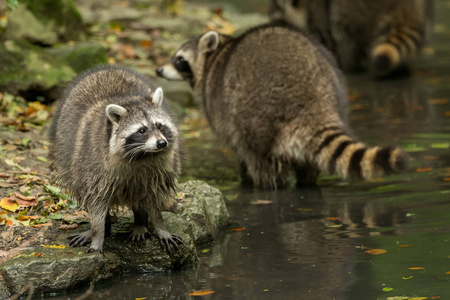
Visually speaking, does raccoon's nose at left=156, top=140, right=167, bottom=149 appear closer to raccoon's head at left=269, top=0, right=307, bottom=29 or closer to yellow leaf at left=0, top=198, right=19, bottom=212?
yellow leaf at left=0, top=198, right=19, bottom=212

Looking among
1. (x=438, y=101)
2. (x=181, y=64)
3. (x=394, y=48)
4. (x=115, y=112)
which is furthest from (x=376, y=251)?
(x=394, y=48)

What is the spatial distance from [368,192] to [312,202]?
49cm

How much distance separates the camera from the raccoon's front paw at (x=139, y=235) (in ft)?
15.6

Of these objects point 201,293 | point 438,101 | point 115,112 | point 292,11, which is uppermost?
point 292,11

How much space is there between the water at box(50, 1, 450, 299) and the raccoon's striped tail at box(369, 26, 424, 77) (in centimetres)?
242

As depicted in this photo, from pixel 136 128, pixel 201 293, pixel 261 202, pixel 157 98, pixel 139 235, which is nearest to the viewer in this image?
pixel 201 293

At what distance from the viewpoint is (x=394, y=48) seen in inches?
414

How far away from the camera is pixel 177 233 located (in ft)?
15.8

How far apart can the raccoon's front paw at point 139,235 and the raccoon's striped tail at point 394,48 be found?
20.6ft

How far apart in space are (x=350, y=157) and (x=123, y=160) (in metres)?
2.11

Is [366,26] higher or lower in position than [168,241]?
higher

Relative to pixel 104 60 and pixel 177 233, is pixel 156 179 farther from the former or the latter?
pixel 104 60

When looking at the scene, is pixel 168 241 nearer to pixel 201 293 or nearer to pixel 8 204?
pixel 201 293

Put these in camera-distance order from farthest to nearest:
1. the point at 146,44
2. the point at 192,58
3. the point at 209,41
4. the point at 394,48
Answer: the point at 146,44 → the point at 394,48 → the point at 192,58 → the point at 209,41
